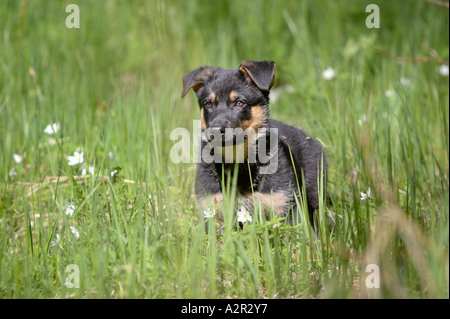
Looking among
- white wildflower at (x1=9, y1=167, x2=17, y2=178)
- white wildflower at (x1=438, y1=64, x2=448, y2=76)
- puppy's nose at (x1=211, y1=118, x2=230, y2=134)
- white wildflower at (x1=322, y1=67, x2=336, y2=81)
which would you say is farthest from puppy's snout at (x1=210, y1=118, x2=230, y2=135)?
white wildflower at (x1=438, y1=64, x2=448, y2=76)

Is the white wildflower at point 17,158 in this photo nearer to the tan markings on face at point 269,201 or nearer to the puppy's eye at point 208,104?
the puppy's eye at point 208,104

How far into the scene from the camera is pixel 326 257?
3.10 metres

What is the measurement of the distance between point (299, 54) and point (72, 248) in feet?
14.6

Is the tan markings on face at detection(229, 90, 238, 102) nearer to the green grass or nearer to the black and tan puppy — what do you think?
the black and tan puppy

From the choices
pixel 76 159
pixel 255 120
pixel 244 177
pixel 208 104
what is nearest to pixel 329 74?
pixel 255 120

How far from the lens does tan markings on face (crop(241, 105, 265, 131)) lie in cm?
406

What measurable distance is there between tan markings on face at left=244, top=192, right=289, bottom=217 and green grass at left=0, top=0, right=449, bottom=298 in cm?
33

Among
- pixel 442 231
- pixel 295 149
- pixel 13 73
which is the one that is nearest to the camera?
pixel 442 231

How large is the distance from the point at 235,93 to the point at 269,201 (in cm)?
93

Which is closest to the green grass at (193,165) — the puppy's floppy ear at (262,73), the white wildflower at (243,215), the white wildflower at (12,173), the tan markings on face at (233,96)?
the white wildflower at (12,173)

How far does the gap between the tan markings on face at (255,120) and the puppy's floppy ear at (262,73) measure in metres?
0.23

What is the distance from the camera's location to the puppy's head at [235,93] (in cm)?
395
